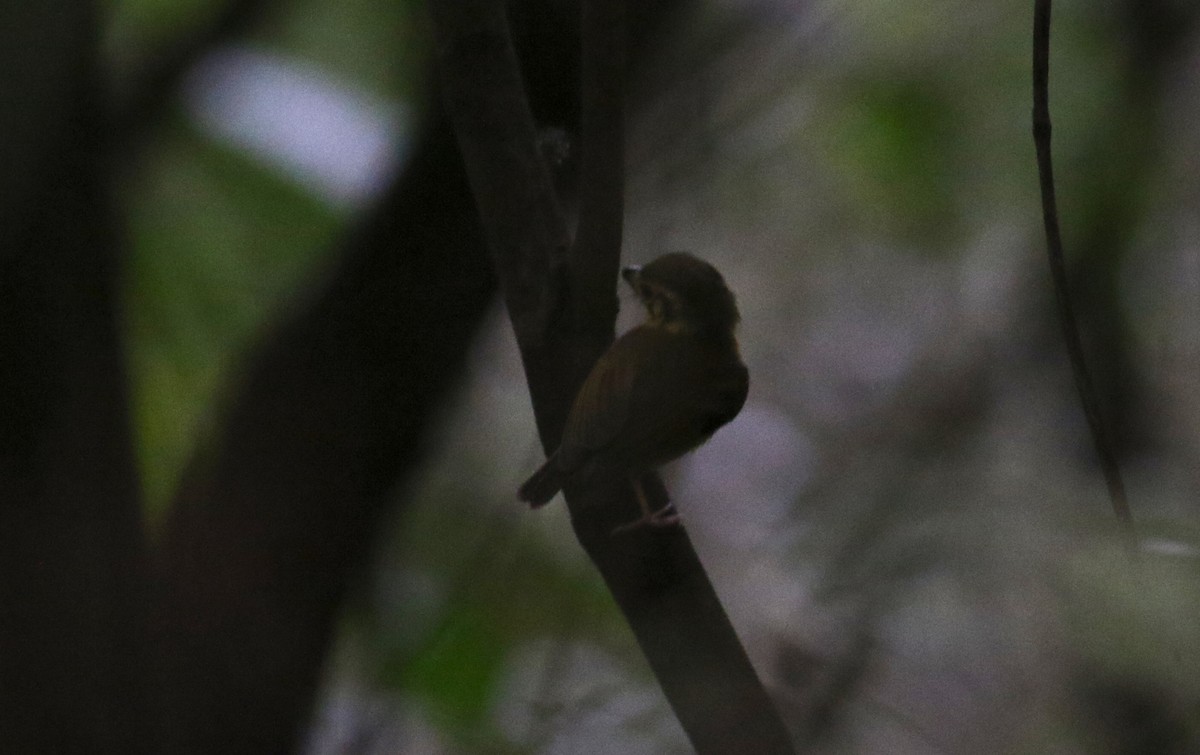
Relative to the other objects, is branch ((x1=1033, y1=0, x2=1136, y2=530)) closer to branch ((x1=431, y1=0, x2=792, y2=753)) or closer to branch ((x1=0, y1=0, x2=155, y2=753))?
branch ((x1=431, y1=0, x2=792, y2=753))

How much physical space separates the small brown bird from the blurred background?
100 millimetres

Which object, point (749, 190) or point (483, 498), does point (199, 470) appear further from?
point (749, 190)

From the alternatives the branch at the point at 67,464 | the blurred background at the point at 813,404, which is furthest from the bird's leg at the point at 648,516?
the branch at the point at 67,464

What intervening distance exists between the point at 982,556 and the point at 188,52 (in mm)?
1366

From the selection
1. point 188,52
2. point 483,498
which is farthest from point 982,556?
point 188,52

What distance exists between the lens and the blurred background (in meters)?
1.70

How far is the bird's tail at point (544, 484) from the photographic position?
5.53 ft

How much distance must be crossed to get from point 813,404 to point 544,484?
1624 millimetres

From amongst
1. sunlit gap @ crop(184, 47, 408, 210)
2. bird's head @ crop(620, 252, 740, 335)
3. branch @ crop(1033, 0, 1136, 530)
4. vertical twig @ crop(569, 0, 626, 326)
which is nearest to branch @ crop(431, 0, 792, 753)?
vertical twig @ crop(569, 0, 626, 326)

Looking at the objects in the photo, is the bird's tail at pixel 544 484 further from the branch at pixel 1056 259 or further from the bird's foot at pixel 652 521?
the branch at pixel 1056 259

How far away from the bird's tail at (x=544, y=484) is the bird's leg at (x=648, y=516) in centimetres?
10

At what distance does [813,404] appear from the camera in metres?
3.21

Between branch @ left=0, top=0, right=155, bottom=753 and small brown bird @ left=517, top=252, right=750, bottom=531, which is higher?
branch @ left=0, top=0, right=155, bottom=753

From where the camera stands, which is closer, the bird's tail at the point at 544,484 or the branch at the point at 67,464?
the branch at the point at 67,464
